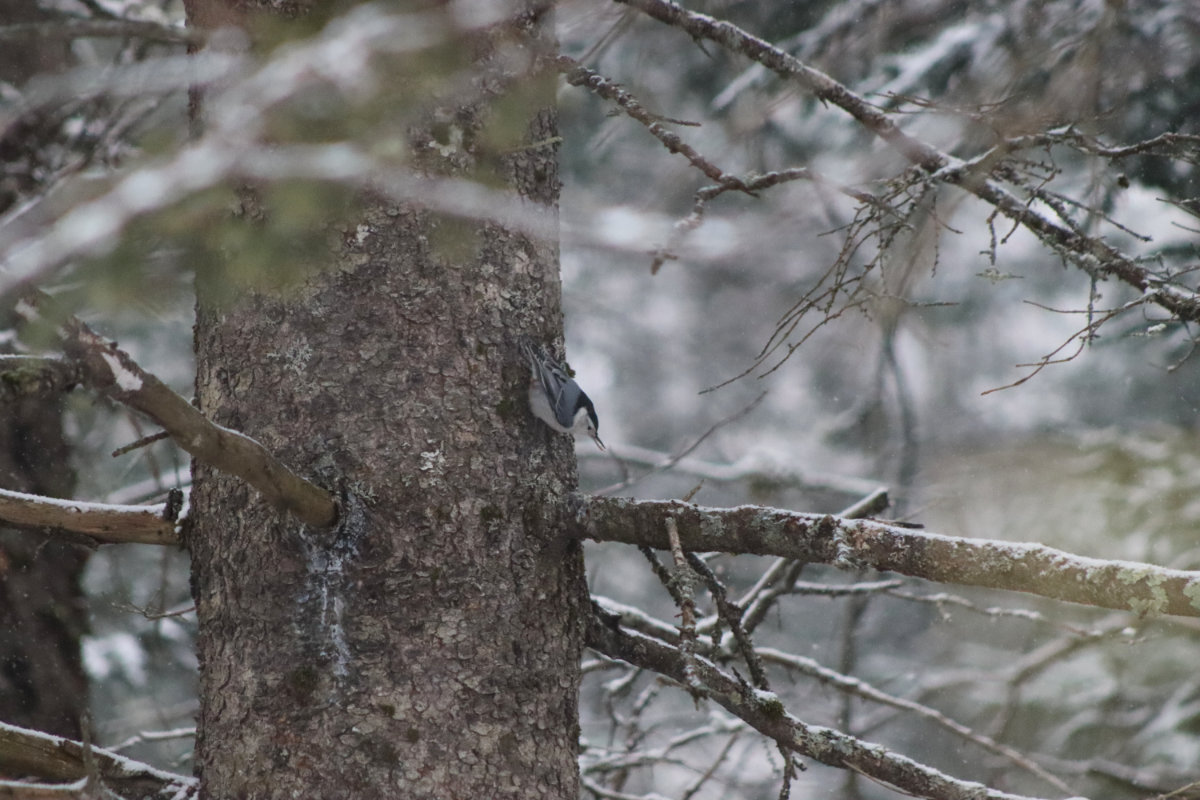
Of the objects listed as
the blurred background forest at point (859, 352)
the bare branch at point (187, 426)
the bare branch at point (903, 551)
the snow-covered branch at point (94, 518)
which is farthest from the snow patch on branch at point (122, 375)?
the bare branch at point (903, 551)

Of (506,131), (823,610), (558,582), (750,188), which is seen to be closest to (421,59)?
(506,131)

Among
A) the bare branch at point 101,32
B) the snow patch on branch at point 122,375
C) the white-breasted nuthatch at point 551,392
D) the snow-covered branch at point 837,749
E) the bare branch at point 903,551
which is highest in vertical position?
the bare branch at point 101,32

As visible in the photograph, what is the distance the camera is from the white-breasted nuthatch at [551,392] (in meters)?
2.14

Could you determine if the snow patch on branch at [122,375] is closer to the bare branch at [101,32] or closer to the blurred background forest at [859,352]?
the blurred background forest at [859,352]

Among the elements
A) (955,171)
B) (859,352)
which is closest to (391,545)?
(859,352)

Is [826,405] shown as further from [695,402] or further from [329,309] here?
[329,309]

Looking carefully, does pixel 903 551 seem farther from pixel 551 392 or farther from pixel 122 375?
pixel 122 375

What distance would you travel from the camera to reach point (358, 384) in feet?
6.55

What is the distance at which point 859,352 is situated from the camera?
2383 millimetres

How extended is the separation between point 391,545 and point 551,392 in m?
0.46

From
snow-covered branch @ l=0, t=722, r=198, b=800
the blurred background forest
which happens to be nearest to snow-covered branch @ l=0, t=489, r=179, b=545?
the blurred background forest

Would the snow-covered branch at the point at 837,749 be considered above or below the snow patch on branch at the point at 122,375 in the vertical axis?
below

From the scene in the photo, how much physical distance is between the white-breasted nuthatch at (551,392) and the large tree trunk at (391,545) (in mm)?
32

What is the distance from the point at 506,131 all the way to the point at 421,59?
0.20 metres
